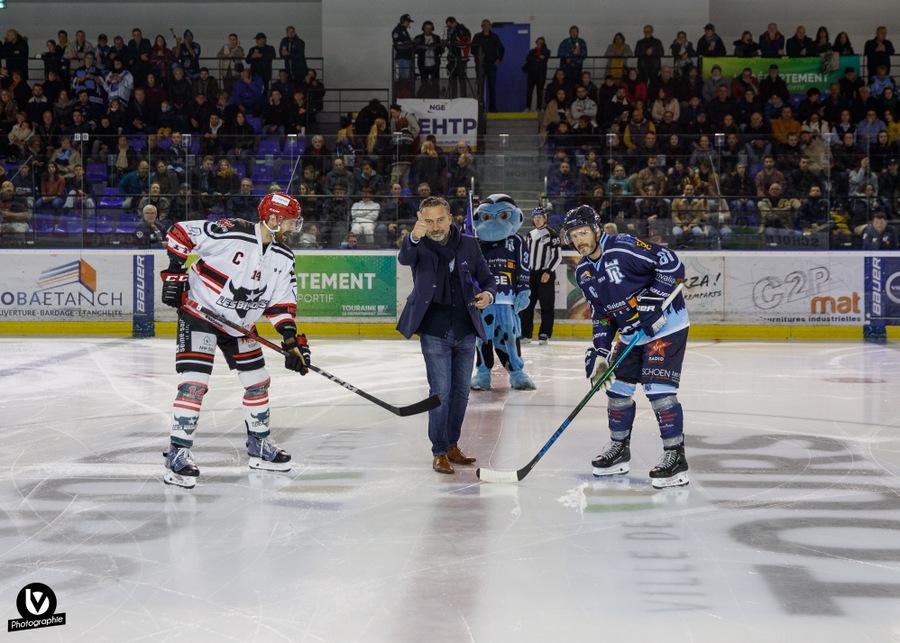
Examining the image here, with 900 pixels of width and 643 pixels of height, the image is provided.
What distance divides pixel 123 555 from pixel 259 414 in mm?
1618

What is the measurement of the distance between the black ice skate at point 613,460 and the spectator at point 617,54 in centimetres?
1293

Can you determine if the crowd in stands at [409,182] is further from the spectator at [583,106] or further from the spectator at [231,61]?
the spectator at [231,61]

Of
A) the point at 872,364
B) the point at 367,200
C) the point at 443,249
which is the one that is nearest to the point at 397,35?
the point at 367,200

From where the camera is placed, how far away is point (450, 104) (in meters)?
16.1

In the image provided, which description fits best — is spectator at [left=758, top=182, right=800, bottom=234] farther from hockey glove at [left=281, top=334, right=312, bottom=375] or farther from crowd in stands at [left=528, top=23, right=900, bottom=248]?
hockey glove at [left=281, top=334, right=312, bottom=375]

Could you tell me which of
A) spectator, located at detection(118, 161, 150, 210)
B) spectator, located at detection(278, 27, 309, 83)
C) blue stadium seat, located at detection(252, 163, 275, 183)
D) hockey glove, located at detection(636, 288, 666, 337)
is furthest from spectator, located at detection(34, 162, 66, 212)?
hockey glove, located at detection(636, 288, 666, 337)

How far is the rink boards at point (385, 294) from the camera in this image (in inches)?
507

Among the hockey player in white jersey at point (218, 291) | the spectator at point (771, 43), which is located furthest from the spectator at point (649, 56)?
the hockey player in white jersey at point (218, 291)

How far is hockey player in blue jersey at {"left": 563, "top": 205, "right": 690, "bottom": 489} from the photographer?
5242 mm

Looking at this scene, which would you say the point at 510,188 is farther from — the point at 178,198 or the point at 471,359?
the point at 471,359

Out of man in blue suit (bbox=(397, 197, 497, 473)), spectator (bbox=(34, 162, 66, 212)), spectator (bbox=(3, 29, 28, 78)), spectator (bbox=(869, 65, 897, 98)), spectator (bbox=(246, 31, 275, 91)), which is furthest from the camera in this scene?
spectator (bbox=(3, 29, 28, 78))

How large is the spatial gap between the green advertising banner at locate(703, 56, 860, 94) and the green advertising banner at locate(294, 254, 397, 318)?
7.06 m

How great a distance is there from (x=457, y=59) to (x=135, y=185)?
5.57 m

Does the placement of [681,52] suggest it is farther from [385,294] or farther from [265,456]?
[265,456]
